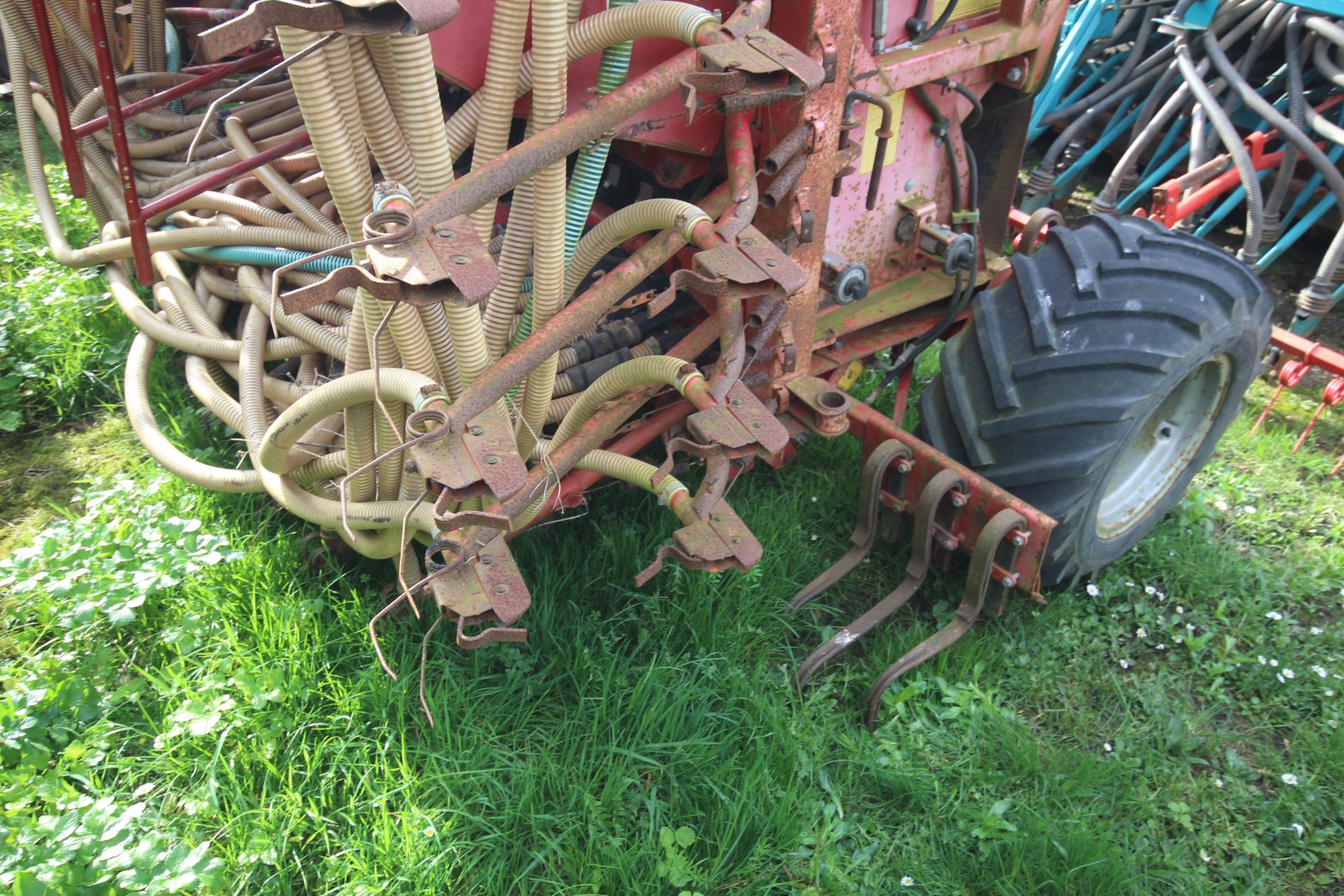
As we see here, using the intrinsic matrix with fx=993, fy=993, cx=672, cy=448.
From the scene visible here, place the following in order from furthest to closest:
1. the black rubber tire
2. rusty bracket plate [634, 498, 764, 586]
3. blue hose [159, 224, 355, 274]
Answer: blue hose [159, 224, 355, 274], the black rubber tire, rusty bracket plate [634, 498, 764, 586]

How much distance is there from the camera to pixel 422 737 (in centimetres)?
225

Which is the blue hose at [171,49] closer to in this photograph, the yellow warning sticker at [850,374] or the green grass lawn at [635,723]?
the green grass lawn at [635,723]

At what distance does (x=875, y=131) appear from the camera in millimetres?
2600

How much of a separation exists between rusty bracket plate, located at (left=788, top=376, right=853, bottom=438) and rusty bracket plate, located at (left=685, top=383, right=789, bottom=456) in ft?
1.58

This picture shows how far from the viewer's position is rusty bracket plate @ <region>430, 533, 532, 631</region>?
70.8 inches

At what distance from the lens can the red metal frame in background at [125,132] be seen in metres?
2.21

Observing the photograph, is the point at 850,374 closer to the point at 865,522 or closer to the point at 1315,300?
the point at 865,522

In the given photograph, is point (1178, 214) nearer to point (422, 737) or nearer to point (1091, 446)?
point (1091, 446)

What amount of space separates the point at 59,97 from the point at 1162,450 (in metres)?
3.32

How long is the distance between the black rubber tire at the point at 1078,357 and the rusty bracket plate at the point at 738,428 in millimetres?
740

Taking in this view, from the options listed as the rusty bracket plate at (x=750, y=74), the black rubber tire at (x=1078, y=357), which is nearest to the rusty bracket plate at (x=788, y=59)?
the rusty bracket plate at (x=750, y=74)

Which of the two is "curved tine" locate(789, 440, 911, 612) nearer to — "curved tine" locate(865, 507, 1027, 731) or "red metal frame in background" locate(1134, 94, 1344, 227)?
"curved tine" locate(865, 507, 1027, 731)

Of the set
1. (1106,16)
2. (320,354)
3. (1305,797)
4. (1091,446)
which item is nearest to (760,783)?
(1091,446)

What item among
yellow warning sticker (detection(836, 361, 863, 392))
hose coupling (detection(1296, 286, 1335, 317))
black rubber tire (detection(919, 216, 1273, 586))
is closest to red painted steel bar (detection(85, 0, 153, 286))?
yellow warning sticker (detection(836, 361, 863, 392))
